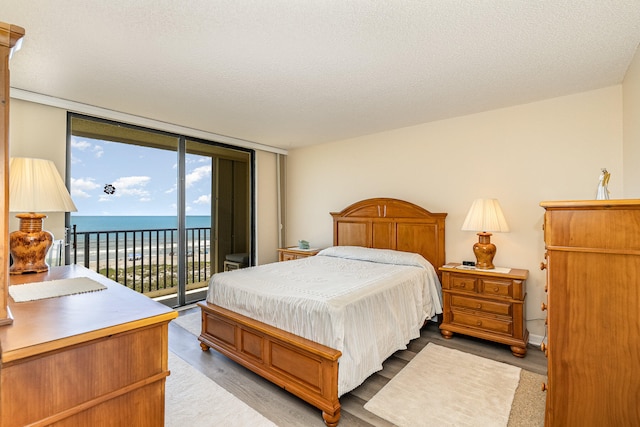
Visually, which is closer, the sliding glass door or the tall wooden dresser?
the tall wooden dresser

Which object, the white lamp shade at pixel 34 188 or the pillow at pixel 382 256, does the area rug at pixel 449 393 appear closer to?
the pillow at pixel 382 256

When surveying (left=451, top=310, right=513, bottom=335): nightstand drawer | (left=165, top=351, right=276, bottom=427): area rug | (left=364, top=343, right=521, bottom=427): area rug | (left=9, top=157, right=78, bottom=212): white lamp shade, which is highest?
(left=9, top=157, right=78, bottom=212): white lamp shade

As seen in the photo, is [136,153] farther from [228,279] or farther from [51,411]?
[51,411]

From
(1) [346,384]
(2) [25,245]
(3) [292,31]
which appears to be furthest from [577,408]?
(2) [25,245]

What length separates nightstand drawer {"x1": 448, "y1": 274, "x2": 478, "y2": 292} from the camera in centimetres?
306

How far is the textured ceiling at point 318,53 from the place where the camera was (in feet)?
5.57

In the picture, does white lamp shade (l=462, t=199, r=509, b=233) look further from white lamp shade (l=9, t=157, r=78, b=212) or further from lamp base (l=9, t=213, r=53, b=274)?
lamp base (l=9, t=213, r=53, b=274)

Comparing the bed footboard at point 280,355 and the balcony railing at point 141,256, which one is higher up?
the balcony railing at point 141,256

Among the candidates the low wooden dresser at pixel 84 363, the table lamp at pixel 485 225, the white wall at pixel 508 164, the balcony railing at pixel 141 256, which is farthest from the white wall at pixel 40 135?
the table lamp at pixel 485 225

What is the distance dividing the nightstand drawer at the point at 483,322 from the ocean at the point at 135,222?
3.69 metres

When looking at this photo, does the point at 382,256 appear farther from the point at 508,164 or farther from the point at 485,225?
the point at 508,164

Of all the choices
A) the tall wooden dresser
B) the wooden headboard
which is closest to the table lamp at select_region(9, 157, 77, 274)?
the tall wooden dresser

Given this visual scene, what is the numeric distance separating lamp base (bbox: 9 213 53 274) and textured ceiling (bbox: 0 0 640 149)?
122 centimetres

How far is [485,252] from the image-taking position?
3131mm
